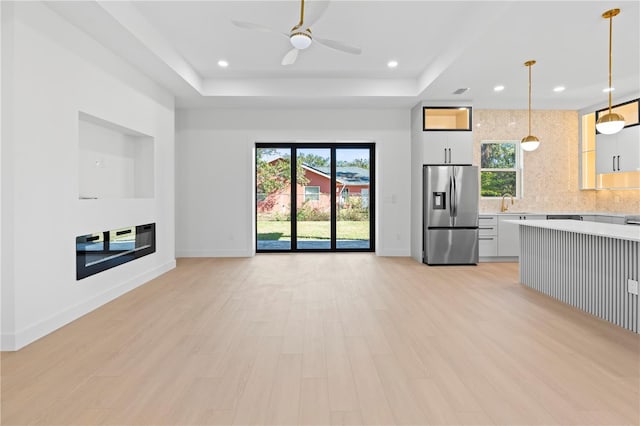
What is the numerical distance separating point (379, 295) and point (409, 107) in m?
3.83

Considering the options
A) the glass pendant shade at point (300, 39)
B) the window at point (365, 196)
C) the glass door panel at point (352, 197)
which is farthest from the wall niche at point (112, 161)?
the window at point (365, 196)

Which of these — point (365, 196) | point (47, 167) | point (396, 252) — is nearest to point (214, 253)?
point (365, 196)

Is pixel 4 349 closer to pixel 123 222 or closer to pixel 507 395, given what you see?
pixel 123 222

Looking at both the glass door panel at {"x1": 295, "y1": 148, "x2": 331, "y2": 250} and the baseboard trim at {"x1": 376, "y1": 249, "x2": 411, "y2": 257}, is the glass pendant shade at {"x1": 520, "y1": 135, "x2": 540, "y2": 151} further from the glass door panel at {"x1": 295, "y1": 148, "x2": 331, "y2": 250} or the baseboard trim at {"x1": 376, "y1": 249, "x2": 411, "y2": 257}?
the glass door panel at {"x1": 295, "y1": 148, "x2": 331, "y2": 250}

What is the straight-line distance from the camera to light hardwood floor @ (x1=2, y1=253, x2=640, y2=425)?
187cm

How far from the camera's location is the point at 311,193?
23.0ft

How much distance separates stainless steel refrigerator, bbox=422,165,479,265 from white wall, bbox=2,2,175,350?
182 inches

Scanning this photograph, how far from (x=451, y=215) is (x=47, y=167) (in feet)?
17.9

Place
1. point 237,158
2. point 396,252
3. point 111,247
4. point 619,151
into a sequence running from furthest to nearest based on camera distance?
1. point 396,252
2. point 237,158
3. point 619,151
4. point 111,247

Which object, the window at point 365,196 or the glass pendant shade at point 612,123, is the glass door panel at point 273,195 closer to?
the window at point 365,196

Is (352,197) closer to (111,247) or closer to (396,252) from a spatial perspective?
(396,252)

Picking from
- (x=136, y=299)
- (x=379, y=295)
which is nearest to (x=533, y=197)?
(x=379, y=295)

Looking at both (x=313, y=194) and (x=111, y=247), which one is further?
(x=313, y=194)

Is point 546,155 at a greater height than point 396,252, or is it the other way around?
point 546,155
